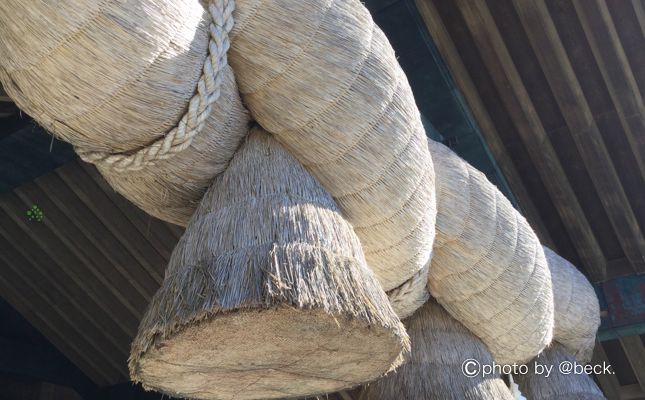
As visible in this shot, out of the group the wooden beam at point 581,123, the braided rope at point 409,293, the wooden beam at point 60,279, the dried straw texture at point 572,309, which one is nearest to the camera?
the braided rope at point 409,293

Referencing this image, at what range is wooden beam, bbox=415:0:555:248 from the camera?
3023mm

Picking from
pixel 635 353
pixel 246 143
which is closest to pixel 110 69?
pixel 246 143

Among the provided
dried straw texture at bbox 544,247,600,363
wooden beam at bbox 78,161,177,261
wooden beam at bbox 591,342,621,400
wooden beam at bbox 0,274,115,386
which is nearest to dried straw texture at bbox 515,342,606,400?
dried straw texture at bbox 544,247,600,363

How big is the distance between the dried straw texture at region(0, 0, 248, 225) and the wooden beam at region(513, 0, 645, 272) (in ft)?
7.64

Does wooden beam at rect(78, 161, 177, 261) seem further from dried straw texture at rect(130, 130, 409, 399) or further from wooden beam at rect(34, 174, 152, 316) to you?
dried straw texture at rect(130, 130, 409, 399)

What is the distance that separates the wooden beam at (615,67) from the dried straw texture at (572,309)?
1.33 m

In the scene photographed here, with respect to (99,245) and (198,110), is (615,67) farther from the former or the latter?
(99,245)

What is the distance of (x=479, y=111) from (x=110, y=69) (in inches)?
105

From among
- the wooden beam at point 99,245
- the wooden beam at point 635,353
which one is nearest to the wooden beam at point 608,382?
the wooden beam at point 635,353

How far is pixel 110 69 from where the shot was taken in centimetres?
90

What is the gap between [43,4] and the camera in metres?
0.85

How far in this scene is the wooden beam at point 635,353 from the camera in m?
4.41

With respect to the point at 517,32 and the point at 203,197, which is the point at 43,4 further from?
the point at 517,32

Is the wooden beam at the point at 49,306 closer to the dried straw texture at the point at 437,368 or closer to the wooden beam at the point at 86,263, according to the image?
the wooden beam at the point at 86,263
